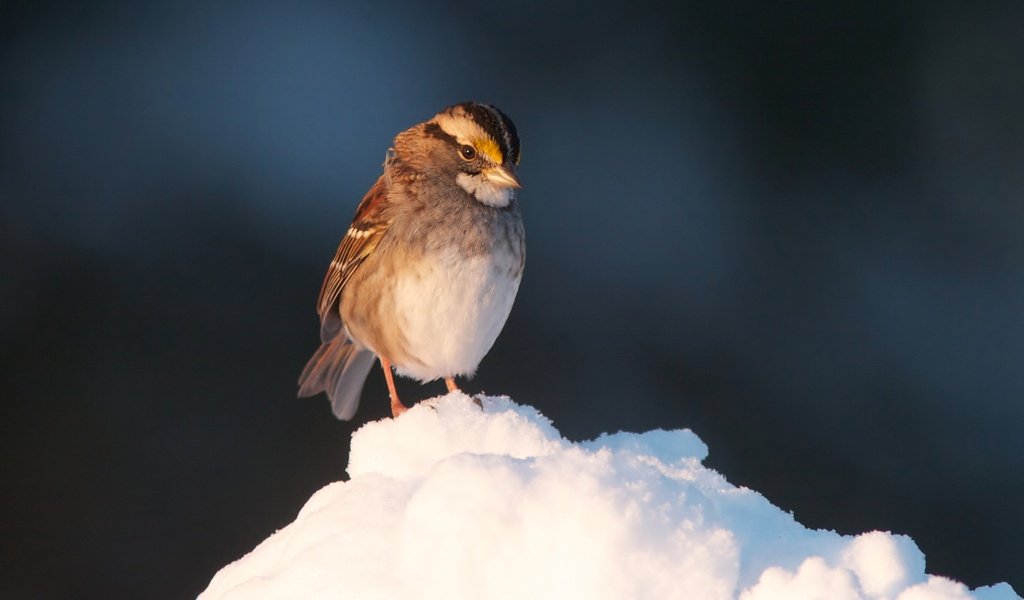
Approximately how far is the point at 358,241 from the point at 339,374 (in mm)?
514

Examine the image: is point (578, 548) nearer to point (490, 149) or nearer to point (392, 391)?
point (490, 149)

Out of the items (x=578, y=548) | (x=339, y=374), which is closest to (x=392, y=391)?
(x=339, y=374)

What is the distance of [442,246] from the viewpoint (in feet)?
8.75

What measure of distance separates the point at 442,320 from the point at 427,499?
1627 mm

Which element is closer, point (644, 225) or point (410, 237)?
point (410, 237)

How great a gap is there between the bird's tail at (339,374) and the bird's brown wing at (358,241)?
0.13 meters

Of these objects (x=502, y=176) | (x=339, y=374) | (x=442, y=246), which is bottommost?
(x=339, y=374)

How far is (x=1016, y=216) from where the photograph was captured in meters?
5.58

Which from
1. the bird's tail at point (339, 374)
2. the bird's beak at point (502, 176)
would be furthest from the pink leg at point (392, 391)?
the bird's beak at point (502, 176)

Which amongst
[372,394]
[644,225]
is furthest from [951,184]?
[372,394]

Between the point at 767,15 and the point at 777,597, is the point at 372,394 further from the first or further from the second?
the point at 777,597

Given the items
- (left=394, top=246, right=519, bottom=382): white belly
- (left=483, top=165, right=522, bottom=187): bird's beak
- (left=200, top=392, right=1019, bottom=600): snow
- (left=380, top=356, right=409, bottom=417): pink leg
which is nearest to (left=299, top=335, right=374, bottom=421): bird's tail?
(left=380, top=356, right=409, bottom=417): pink leg

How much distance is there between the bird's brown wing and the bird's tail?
13 cm

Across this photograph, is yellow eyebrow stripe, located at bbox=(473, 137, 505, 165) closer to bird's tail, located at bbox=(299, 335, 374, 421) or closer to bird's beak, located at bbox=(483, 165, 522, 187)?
bird's beak, located at bbox=(483, 165, 522, 187)
